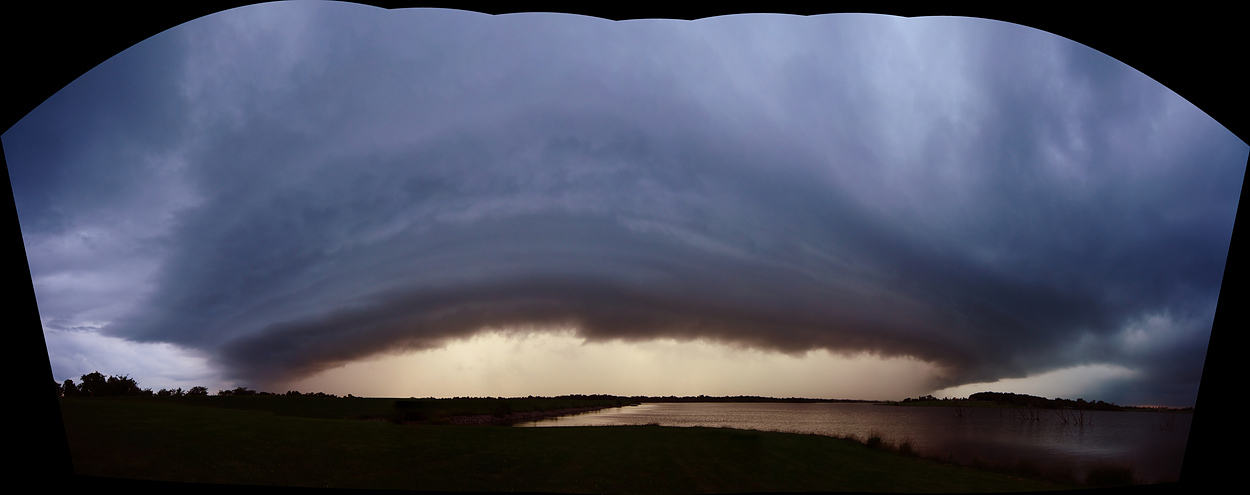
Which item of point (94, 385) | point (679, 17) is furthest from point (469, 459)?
point (94, 385)

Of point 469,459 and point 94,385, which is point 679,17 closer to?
point 469,459

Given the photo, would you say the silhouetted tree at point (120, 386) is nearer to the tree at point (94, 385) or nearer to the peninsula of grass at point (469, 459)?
the tree at point (94, 385)

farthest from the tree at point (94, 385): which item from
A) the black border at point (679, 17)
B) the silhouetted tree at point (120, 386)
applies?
the black border at point (679, 17)

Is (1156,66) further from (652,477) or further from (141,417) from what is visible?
(141,417)

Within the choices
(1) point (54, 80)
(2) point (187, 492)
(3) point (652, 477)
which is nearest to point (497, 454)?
(3) point (652, 477)

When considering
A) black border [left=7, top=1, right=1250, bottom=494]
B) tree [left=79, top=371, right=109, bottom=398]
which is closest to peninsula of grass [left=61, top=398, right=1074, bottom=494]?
black border [left=7, top=1, right=1250, bottom=494]

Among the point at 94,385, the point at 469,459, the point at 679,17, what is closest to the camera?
the point at 679,17
